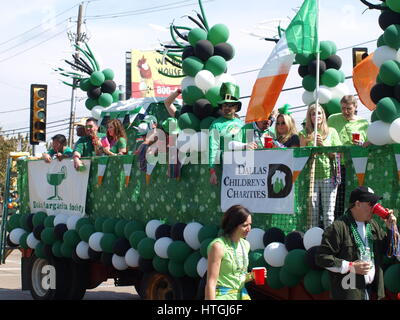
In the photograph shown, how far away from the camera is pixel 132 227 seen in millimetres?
10781

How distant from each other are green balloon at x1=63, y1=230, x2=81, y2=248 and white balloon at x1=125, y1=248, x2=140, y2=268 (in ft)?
4.98

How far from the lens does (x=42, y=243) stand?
12.7 meters

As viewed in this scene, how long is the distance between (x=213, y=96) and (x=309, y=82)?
1857 mm

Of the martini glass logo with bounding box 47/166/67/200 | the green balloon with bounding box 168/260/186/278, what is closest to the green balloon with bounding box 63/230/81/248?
the martini glass logo with bounding box 47/166/67/200

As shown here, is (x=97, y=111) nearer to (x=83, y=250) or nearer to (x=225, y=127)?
(x=83, y=250)

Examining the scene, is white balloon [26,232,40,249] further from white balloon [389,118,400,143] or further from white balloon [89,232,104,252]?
white balloon [389,118,400,143]

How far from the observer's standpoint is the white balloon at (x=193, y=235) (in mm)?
9539

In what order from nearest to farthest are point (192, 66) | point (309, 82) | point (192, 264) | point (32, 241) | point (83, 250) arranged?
point (192, 264)
point (192, 66)
point (309, 82)
point (83, 250)
point (32, 241)

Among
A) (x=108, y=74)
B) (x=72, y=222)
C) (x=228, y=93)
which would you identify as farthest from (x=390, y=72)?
(x=108, y=74)

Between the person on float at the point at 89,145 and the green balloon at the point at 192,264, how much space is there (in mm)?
3210

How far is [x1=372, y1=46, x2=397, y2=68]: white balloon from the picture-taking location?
25.8ft

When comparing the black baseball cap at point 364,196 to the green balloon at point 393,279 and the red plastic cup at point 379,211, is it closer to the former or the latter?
the red plastic cup at point 379,211

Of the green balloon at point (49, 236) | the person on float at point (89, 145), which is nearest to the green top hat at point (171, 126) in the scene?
the person on float at point (89, 145)

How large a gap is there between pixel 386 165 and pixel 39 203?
7222mm
